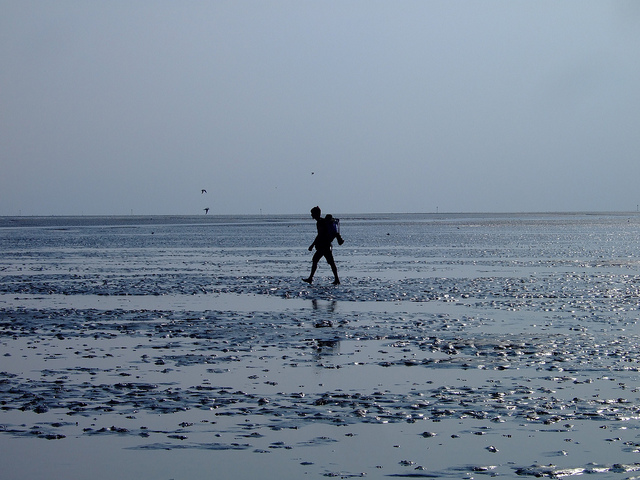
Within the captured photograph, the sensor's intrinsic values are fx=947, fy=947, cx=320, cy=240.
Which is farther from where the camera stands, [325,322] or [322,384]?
[325,322]

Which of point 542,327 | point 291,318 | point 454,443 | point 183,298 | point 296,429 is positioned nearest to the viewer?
point 454,443

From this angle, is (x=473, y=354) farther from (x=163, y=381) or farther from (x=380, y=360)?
(x=163, y=381)

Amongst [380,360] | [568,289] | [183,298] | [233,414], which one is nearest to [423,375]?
[380,360]

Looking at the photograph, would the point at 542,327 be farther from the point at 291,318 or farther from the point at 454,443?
the point at 454,443

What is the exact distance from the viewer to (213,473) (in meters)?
7.86

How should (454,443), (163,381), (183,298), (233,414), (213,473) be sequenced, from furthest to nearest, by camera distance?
(183,298), (163,381), (233,414), (454,443), (213,473)

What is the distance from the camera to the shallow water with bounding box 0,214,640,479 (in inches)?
327

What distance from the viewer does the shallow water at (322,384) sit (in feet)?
27.2

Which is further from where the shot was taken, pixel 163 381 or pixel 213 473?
pixel 163 381

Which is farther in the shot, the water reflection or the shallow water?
the water reflection

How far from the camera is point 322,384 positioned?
1170cm

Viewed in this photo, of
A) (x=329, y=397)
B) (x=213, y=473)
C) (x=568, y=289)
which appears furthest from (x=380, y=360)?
(x=568, y=289)

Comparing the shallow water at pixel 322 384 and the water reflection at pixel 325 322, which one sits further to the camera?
the water reflection at pixel 325 322

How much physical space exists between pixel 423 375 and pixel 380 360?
4.67 ft
